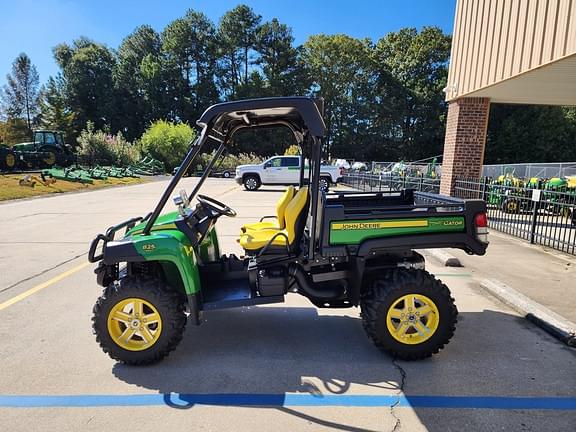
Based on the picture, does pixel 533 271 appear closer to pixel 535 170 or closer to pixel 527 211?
pixel 527 211

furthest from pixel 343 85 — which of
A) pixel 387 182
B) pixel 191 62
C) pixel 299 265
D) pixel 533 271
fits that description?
pixel 299 265

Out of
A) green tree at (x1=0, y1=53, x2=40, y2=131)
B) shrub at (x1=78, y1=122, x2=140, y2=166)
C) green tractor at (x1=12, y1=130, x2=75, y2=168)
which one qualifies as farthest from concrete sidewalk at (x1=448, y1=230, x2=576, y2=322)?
green tree at (x1=0, y1=53, x2=40, y2=131)

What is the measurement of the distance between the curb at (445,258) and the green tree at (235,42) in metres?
53.3

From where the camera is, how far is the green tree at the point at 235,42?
57188 millimetres

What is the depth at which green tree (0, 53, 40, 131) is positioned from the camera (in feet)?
215

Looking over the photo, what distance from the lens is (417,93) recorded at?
48469 millimetres

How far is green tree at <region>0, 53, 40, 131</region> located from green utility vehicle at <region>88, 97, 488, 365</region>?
7538cm

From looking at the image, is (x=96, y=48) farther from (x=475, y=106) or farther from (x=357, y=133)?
(x=475, y=106)

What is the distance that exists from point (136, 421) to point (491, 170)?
2425 cm

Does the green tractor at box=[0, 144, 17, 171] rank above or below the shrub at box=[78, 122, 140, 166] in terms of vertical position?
below

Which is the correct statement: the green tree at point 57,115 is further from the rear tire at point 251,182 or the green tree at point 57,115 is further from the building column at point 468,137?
the building column at point 468,137

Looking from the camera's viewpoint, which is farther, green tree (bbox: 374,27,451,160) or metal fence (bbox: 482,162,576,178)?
green tree (bbox: 374,27,451,160)

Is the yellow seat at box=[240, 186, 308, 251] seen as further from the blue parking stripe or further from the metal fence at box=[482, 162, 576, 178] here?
the metal fence at box=[482, 162, 576, 178]

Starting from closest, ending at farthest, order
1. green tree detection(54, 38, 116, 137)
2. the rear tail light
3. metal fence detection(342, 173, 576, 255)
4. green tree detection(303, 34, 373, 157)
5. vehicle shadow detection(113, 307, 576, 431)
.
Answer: vehicle shadow detection(113, 307, 576, 431), the rear tail light, metal fence detection(342, 173, 576, 255), green tree detection(303, 34, 373, 157), green tree detection(54, 38, 116, 137)
